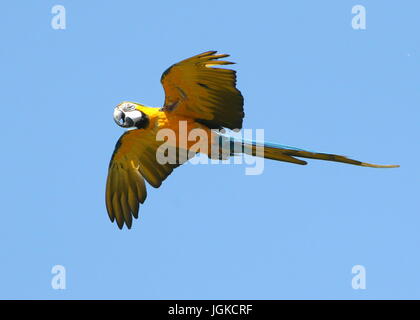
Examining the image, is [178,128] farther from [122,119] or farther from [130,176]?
[130,176]

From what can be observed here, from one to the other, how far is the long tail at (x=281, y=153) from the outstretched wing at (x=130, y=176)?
4.17 ft

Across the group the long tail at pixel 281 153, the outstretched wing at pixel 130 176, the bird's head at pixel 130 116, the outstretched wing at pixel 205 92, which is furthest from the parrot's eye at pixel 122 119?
the long tail at pixel 281 153

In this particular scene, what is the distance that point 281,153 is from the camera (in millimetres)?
13023

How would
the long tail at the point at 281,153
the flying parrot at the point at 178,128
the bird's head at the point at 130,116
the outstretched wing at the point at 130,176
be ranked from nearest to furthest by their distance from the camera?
1. the long tail at the point at 281,153
2. the flying parrot at the point at 178,128
3. the bird's head at the point at 130,116
4. the outstretched wing at the point at 130,176

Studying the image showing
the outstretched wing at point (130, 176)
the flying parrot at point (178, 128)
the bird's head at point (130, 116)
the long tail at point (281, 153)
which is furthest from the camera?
the outstretched wing at point (130, 176)

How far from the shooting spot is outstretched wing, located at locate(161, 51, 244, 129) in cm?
1294

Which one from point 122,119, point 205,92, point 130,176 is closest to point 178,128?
point 205,92

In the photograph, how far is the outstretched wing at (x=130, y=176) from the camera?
46.5 ft

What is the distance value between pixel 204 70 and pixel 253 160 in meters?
1.25

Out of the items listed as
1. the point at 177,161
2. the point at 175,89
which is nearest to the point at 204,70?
the point at 175,89

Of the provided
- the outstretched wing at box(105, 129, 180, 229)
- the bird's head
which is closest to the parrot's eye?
the bird's head

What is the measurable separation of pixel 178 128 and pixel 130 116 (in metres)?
0.58

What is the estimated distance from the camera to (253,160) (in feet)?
44.1

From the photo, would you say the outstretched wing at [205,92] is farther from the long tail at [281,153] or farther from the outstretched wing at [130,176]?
the outstretched wing at [130,176]
